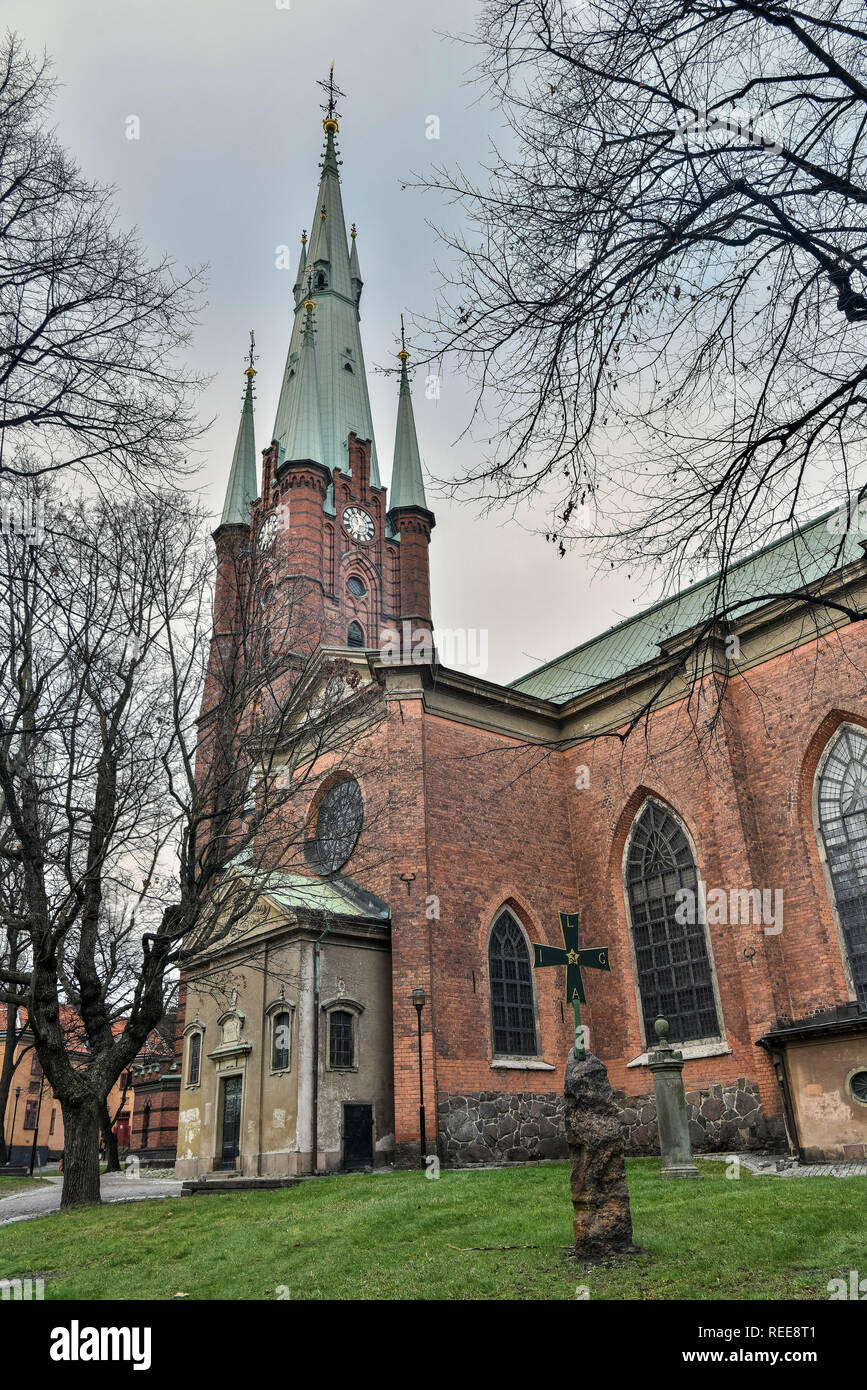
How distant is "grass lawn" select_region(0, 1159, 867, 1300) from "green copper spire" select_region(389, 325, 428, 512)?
36949 millimetres

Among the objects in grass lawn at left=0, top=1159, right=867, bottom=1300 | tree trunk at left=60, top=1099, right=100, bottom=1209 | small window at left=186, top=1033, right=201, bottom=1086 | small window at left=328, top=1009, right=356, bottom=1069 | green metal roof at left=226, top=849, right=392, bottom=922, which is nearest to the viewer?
grass lawn at left=0, top=1159, right=867, bottom=1300

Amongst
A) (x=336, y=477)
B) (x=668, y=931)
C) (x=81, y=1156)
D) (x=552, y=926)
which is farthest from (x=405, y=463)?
(x=81, y=1156)

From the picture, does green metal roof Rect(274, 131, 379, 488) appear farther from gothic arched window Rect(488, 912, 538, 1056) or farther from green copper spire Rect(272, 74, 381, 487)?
gothic arched window Rect(488, 912, 538, 1056)

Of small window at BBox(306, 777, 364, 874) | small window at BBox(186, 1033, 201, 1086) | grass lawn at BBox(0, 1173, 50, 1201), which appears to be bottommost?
grass lawn at BBox(0, 1173, 50, 1201)

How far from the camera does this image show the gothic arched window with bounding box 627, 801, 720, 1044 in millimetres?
18953

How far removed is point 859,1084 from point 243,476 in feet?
127

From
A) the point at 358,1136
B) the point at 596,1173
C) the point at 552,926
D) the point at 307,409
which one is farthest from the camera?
the point at 307,409

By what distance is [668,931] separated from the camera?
19984 mm

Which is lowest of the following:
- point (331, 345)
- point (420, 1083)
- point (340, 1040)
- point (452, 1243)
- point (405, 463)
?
point (452, 1243)

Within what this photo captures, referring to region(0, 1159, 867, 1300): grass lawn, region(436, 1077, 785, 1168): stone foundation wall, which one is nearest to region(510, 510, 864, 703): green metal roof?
region(436, 1077, 785, 1168): stone foundation wall

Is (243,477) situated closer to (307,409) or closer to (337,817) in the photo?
(307,409)

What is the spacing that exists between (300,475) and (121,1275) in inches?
1452
